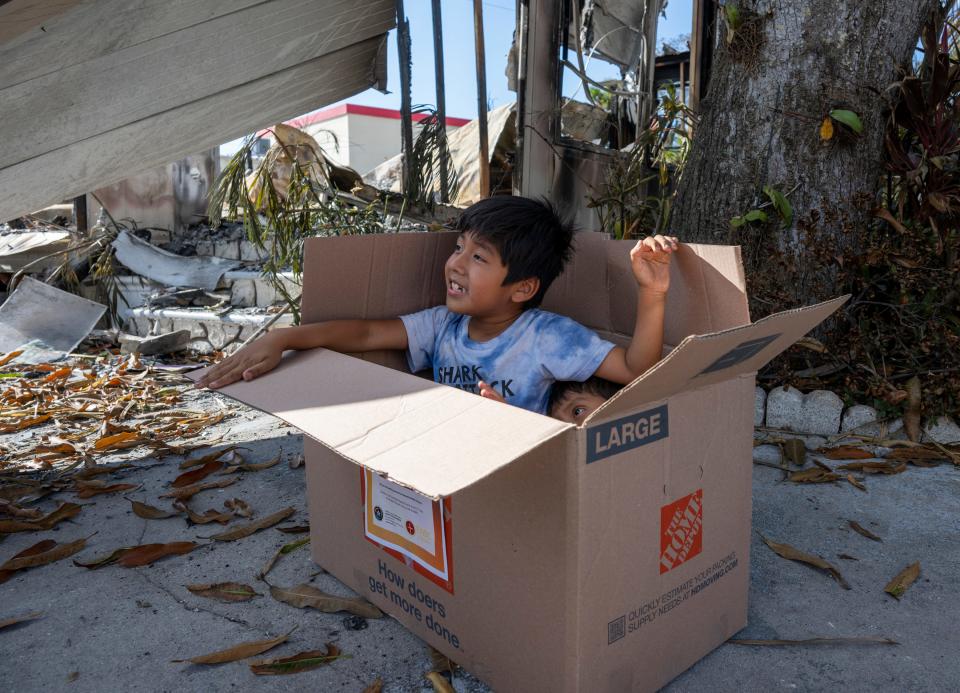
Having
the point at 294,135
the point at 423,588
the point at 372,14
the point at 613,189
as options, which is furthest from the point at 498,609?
the point at 294,135

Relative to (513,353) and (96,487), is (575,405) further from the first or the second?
(96,487)

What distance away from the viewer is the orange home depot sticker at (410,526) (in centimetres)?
122

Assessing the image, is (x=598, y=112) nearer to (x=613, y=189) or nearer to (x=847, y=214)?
(x=613, y=189)

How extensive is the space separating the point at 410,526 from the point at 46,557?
3.28ft

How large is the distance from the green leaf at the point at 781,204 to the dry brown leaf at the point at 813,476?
0.86 meters

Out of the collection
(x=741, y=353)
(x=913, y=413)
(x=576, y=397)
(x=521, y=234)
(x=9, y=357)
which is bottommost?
(x=9, y=357)

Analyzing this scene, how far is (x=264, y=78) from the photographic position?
8.41 ft

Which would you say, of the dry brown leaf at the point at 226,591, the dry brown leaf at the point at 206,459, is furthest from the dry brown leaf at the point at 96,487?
the dry brown leaf at the point at 226,591

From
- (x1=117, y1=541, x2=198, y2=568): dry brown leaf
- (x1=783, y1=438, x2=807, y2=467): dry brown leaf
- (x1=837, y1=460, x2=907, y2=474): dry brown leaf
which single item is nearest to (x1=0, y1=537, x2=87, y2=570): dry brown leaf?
(x1=117, y1=541, x2=198, y2=568): dry brown leaf

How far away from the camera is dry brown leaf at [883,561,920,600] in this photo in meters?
1.49

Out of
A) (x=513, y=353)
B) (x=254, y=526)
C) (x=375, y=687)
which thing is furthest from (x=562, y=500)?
(x=254, y=526)

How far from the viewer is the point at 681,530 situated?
3.83 ft

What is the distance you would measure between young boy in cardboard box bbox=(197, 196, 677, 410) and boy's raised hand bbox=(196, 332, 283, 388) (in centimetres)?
1

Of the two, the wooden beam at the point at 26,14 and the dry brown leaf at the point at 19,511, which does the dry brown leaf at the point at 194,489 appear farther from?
the wooden beam at the point at 26,14
